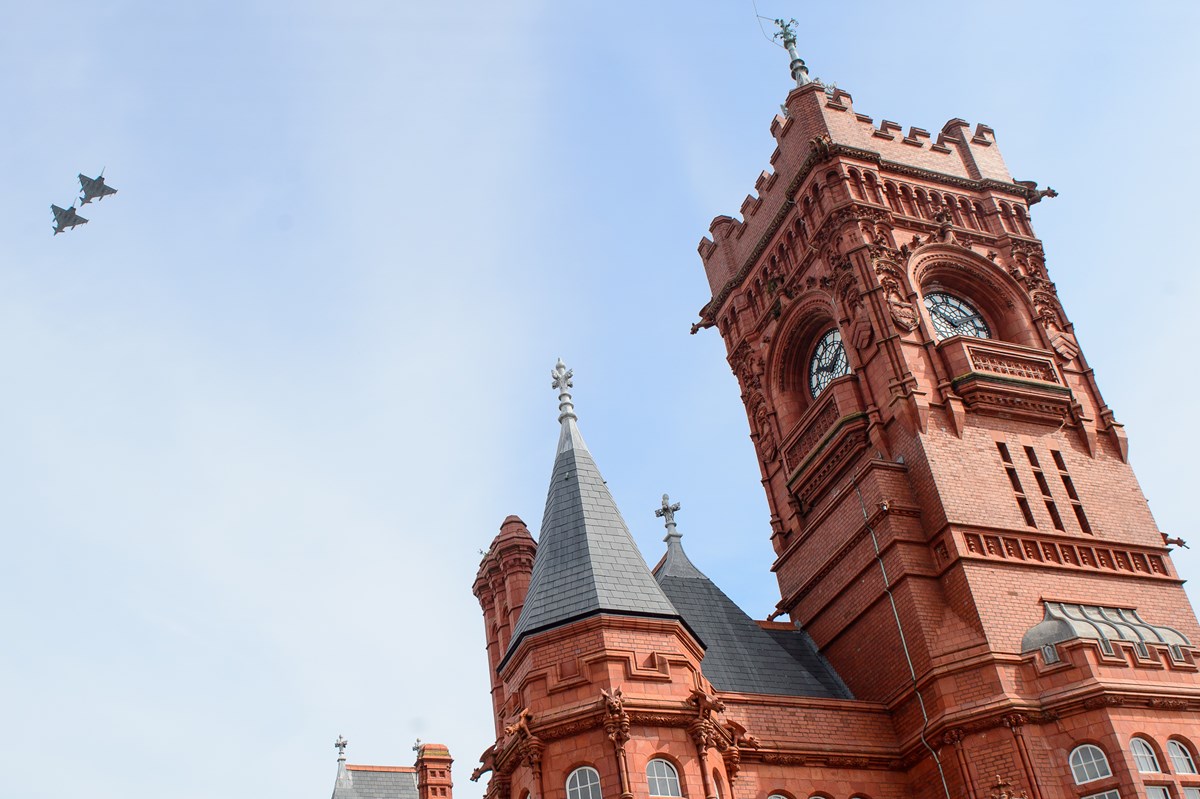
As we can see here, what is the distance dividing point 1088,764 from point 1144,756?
1.27 m

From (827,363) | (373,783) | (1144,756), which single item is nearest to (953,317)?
(827,363)

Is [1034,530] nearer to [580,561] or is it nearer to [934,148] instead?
[580,561]

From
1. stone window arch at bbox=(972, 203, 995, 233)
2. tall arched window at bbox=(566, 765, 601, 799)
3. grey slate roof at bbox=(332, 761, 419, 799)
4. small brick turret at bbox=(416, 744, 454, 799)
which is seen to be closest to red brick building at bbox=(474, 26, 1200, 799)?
A: tall arched window at bbox=(566, 765, 601, 799)

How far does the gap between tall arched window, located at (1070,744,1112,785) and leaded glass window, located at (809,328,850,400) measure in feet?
46.2

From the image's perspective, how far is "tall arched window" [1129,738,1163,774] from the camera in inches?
1121

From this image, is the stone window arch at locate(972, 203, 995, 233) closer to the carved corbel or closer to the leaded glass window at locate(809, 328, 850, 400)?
the leaded glass window at locate(809, 328, 850, 400)

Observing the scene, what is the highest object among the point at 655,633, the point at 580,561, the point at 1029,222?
the point at 1029,222

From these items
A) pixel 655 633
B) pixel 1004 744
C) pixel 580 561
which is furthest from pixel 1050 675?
pixel 580 561

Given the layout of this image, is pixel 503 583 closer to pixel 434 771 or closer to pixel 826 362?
pixel 434 771

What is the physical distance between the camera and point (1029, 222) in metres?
44.1

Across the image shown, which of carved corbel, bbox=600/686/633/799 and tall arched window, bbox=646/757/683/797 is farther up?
carved corbel, bbox=600/686/633/799

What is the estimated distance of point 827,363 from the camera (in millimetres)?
41688

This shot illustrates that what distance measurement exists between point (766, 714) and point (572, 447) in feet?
27.9

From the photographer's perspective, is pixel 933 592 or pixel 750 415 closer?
pixel 933 592
